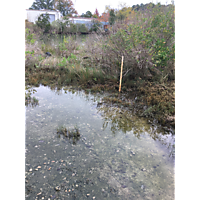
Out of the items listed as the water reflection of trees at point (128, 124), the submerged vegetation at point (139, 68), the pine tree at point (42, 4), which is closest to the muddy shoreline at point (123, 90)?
the submerged vegetation at point (139, 68)

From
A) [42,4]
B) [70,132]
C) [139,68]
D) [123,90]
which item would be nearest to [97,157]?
[70,132]

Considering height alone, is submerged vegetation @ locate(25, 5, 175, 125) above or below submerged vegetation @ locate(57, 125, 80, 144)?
above

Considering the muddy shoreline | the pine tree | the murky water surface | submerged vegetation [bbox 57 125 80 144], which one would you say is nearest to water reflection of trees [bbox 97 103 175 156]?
the murky water surface

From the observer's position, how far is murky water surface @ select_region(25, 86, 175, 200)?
8.13 ft

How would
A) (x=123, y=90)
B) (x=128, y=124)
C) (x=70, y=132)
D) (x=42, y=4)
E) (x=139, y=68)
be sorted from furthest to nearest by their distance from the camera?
(x=42, y=4) → (x=139, y=68) → (x=123, y=90) → (x=128, y=124) → (x=70, y=132)

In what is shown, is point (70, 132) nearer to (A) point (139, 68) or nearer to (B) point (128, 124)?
(B) point (128, 124)

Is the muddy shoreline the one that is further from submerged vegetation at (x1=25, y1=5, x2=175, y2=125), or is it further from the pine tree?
the pine tree

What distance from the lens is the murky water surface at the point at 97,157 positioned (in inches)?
97.5

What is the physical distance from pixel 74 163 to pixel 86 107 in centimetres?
256

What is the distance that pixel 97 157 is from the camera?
3164 mm

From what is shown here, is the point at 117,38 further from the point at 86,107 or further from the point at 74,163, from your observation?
the point at 74,163

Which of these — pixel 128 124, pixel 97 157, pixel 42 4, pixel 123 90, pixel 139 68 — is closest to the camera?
pixel 97 157
